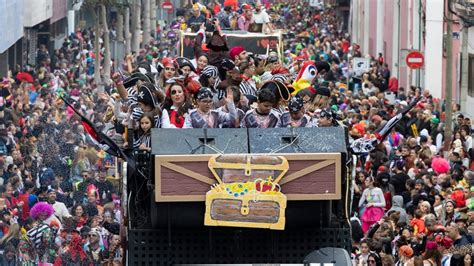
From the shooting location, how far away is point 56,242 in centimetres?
1845

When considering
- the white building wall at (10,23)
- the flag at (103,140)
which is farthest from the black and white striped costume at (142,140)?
the white building wall at (10,23)

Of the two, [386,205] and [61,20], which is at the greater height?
[61,20]

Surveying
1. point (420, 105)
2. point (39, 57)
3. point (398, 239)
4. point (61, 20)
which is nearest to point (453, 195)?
point (398, 239)

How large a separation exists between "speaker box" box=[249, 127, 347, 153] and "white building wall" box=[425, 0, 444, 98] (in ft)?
105

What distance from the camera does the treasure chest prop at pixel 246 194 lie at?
12.5 metres

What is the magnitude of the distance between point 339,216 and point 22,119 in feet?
78.5

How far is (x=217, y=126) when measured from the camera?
46.0ft

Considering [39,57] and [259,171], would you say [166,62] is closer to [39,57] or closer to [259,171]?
[259,171]

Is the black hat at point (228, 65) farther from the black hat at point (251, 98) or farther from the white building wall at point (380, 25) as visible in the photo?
the white building wall at point (380, 25)

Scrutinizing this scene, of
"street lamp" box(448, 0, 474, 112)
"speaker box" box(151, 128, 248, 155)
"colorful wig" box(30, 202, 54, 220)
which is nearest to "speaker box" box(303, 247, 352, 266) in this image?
"speaker box" box(151, 128, 248, 155)

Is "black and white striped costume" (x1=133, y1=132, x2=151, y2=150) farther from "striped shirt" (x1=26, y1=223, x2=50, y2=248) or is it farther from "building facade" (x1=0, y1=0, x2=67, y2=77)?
"building facade" (x1=0, y1=0, x2=67, y2=77)

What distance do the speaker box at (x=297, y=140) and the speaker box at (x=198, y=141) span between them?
10 cm

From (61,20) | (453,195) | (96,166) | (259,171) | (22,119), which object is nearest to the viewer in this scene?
(259,171)

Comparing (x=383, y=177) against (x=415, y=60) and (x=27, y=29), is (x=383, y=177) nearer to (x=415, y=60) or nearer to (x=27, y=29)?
(x=415, y=60)
